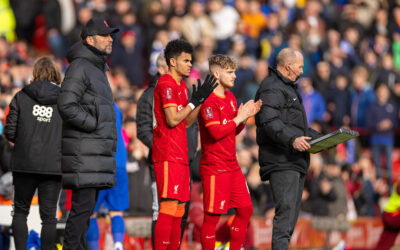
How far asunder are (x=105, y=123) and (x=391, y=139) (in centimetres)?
1224

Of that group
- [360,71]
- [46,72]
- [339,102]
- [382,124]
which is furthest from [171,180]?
[360,71]

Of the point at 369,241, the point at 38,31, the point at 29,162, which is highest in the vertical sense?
the point at 38,31

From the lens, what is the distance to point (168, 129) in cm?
839

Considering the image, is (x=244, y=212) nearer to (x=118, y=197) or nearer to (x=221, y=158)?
(x=221, y=158)

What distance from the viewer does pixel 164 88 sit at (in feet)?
27.6

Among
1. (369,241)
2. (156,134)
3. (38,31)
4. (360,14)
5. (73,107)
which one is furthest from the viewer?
(360,14)

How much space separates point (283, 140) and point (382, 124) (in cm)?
1056

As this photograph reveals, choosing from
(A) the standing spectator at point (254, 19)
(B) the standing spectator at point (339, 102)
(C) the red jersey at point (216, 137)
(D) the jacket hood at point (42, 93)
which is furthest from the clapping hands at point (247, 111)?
(A) the standing spectator at point (254, 19)

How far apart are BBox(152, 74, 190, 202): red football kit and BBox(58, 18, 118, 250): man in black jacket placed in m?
0.45

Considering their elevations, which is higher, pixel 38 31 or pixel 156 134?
pixel 38 31

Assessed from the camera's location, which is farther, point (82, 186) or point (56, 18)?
point (56, 18)

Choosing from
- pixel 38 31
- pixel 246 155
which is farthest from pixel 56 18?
pixel 246 155

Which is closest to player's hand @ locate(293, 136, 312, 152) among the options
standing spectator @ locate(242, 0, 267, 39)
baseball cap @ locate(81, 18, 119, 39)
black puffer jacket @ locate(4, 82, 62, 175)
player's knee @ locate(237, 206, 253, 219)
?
player's knee @ locate(237, 206, 253, 219)

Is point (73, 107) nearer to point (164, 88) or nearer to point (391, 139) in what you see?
point (164, 88)
